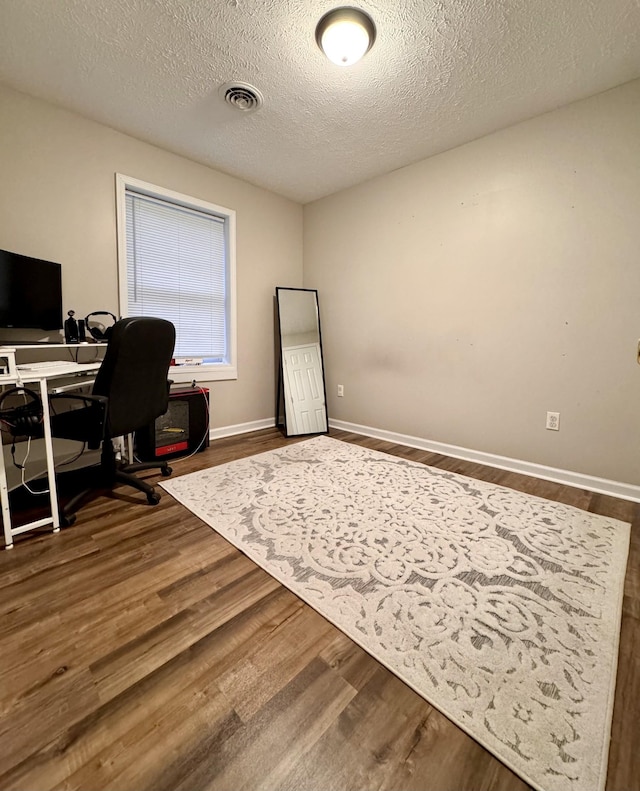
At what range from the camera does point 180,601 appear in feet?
4.09

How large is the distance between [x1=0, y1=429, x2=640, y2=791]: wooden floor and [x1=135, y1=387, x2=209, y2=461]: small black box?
1218 millimetres

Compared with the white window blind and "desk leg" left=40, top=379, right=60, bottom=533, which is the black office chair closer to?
"desk leg" left=40, top=379, right=60, bottom=533

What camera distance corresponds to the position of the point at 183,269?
122 inches

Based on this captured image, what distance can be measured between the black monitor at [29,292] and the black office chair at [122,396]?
63 centimetres

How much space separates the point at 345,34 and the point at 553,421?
255cm

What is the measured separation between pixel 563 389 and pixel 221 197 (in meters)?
3.26

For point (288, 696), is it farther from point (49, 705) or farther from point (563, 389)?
point (563, 389)

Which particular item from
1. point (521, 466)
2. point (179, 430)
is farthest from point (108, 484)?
point (521, 466)

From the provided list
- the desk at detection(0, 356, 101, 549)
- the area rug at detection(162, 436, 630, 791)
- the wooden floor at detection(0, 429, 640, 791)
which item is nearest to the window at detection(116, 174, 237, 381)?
the desk at detection(0, 356, 101, 549)

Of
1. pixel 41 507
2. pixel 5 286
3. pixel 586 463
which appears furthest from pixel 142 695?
pixel 586 463

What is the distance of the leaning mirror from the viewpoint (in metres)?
3.50

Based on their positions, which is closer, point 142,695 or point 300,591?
point 142,695

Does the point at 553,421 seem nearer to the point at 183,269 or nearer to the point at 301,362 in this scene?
the point at 301,362

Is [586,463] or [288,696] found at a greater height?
[586,463]
